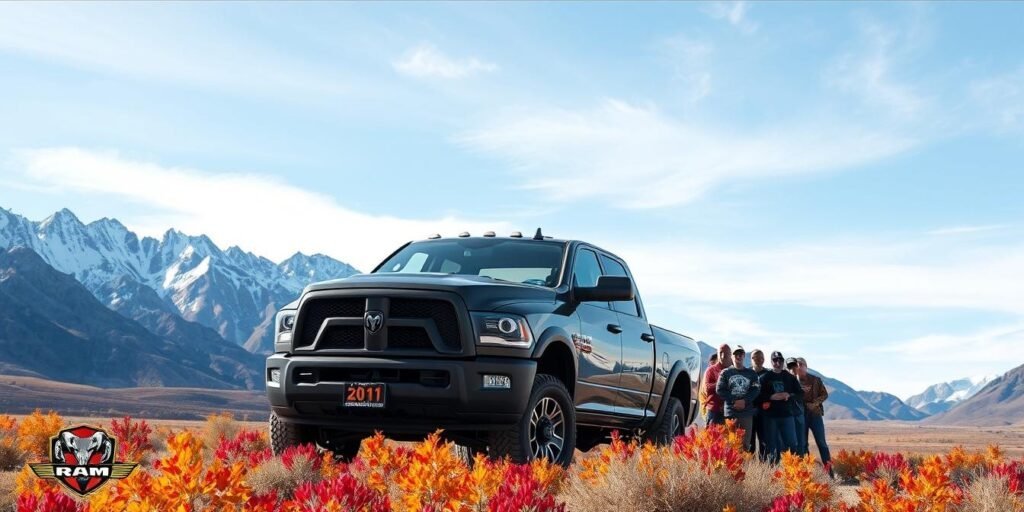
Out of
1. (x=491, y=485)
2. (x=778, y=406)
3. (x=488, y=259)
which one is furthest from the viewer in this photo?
(x=778, y=406)

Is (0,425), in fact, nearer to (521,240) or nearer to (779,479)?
(521,240)

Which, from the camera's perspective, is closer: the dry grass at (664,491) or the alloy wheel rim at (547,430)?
Answer: the dry grass at (664,491)

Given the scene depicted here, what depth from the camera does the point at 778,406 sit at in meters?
12.2

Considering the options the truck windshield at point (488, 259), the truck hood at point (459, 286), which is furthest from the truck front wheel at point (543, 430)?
the truck windshield at point (488, 259)

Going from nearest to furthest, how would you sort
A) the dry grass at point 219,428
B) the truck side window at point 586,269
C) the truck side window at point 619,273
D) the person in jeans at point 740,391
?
the truck side window at point 586,269 → the truck side window at point 619,273 → the person in jeans at point 740,391 → the dry grass at point 219,428

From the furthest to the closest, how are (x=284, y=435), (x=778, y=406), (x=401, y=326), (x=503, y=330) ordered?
(x=778, y=406)
(x=284, y=435)
(x=503, y=330)
(x=401, y=326)

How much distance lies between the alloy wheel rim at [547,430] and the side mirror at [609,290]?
96 centimetres

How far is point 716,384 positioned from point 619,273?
301cm

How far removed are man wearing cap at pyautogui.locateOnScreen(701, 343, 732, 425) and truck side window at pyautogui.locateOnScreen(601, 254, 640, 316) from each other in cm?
297

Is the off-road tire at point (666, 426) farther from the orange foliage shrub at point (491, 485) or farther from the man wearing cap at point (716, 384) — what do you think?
the man wearing cap at point (716, 384)

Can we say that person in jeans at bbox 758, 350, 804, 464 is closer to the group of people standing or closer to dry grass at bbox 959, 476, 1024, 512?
the group of people standing

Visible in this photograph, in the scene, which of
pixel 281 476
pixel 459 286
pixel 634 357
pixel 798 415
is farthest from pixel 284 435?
pixel 798 415

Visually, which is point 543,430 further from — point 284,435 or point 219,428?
point 219,428

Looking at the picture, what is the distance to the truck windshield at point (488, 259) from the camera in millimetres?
8555
